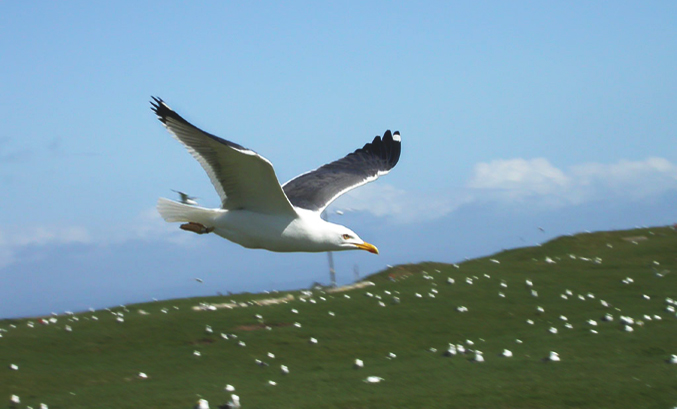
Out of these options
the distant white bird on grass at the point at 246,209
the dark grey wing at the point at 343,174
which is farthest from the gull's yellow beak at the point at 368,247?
the dark grey wing at the point at 343,174

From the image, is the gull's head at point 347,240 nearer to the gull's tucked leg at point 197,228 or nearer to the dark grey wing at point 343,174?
the dark grey wing at point 343,174

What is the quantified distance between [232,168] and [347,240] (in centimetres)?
148

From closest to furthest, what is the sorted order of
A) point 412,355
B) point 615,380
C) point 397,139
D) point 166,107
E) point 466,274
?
point 615,380 → point 166,107 → point 412,355 → point 397,139 → point 466,274

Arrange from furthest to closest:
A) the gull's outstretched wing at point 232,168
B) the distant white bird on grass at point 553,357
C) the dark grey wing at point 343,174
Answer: the dark grey wing at point 343,174
the distant white bird on grass at point 553,357
the gull's outstretched wing at point 232,168

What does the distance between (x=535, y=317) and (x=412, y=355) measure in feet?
7.71

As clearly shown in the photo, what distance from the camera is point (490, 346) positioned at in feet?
28.7

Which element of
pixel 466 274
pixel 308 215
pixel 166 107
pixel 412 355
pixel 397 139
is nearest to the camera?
pixel 166 107

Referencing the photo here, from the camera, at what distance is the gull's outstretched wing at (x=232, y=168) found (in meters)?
7.03

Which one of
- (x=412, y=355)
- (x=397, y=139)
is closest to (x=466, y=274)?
(x=397, y=139)

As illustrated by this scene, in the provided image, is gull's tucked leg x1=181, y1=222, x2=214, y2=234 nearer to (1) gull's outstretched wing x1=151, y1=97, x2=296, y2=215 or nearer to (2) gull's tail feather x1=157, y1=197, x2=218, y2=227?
(2) gull's tail feather x1=157, y1=197, x2=218, y2=227

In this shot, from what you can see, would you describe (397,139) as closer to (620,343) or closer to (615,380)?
(620,343)

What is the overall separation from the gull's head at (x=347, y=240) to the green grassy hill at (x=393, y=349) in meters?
1.13

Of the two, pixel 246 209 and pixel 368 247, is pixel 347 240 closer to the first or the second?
pixel 368 247

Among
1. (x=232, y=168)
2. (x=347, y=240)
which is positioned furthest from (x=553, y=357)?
(x=232, y=168)
